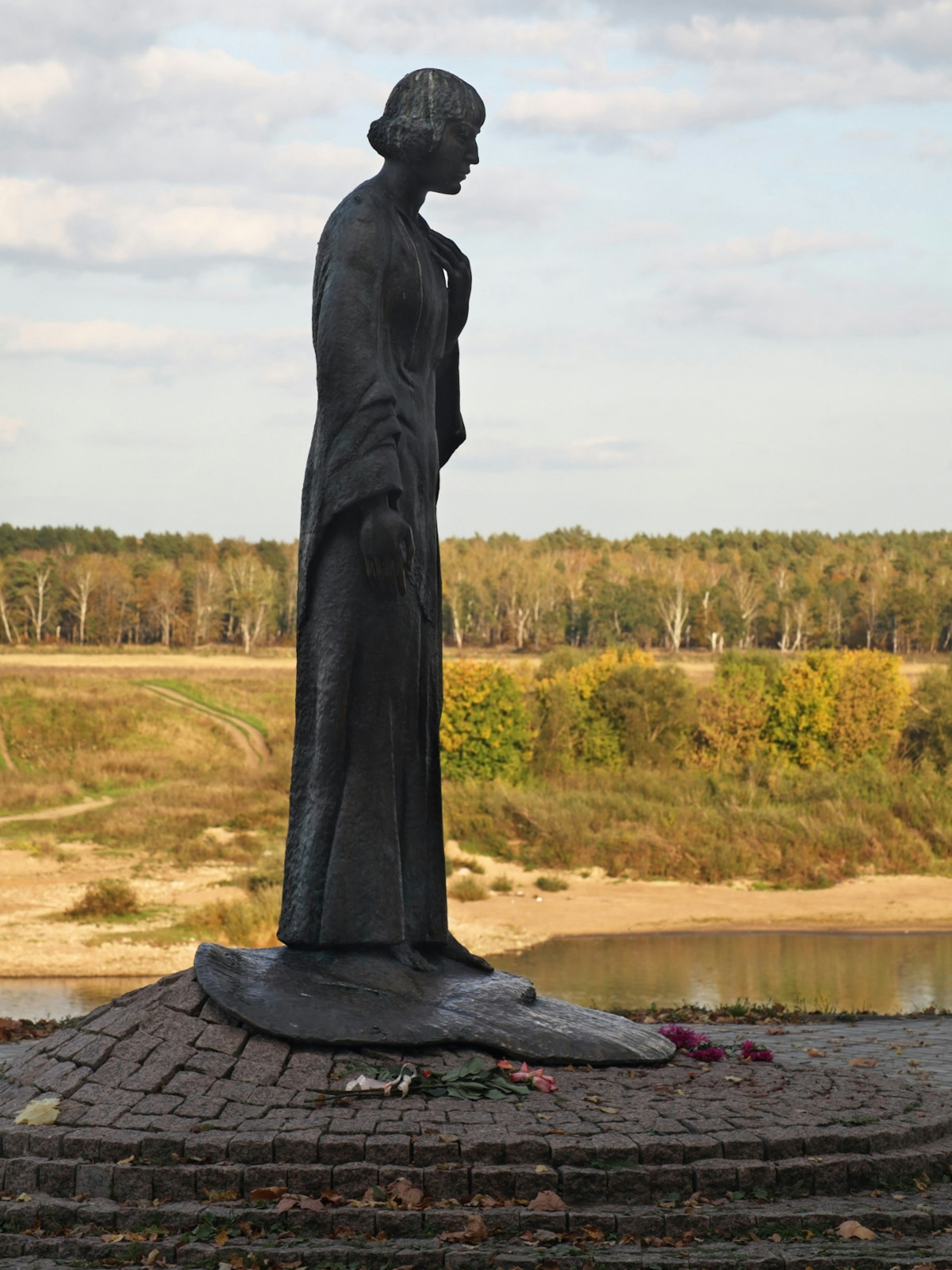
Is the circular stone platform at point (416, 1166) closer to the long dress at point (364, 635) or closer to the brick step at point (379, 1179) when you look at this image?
the brick step at point (379, 1179)

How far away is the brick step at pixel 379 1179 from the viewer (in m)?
5.34

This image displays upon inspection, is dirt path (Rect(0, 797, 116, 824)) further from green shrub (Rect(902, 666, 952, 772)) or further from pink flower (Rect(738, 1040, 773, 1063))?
pink flower (Rect(738, 1040, 773, 1063))

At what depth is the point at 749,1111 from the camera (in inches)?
239

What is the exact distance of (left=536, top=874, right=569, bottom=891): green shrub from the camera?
29219mm

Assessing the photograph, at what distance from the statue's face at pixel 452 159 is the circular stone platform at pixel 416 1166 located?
3916mm

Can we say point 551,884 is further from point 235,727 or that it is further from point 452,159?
point 235,727

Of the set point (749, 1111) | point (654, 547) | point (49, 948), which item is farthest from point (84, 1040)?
point (654, 547)

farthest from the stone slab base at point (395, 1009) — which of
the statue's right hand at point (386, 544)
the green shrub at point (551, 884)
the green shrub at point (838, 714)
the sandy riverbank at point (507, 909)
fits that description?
the green shrub at point (838, 714)

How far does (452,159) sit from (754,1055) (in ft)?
14.7

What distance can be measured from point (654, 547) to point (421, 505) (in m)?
103

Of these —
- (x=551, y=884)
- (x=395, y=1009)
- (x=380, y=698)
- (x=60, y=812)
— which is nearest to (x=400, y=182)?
(x=380, y=698)

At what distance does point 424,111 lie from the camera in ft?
22.7

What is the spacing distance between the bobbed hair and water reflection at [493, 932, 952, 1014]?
359 inches

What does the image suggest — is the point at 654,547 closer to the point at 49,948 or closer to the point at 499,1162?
the point at 49,948
